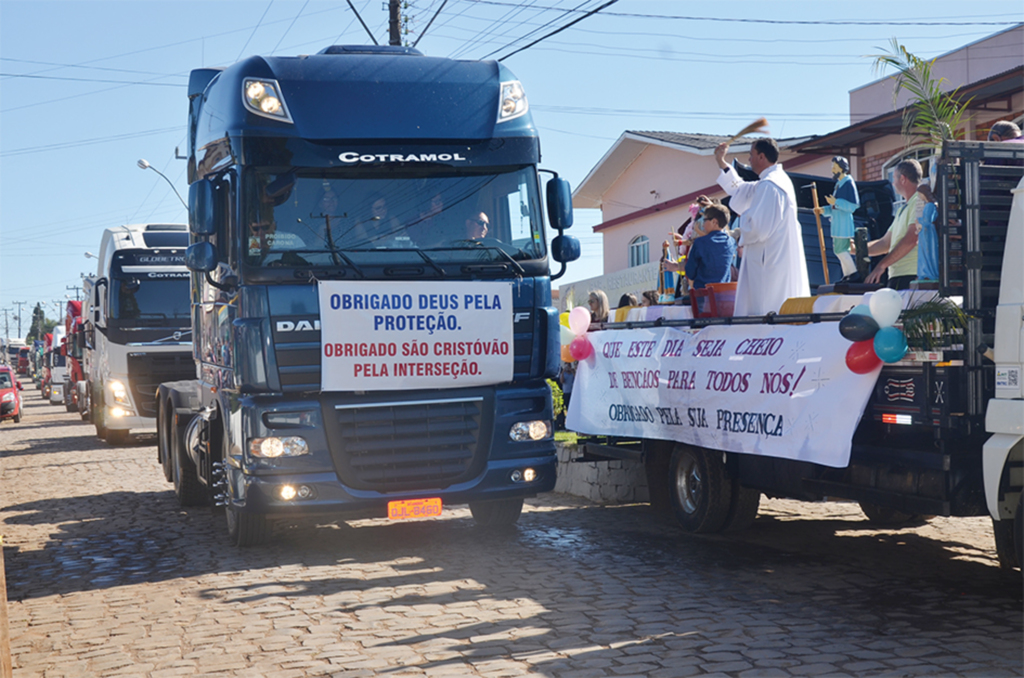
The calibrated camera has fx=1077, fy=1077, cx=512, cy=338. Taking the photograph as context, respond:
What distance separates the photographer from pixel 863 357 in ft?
21.7

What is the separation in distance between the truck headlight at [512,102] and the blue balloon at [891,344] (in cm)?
359

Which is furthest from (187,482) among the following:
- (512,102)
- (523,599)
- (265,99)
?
(523,599)

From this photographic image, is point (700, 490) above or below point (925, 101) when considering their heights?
below

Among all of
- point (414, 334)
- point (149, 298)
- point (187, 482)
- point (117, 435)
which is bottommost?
point (187, 482)

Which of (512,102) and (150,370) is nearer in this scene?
(512,102)

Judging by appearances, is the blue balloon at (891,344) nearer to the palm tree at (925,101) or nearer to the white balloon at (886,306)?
the white balloon at (886,306)

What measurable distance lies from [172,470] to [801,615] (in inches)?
316

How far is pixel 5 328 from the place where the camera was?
15162 cm

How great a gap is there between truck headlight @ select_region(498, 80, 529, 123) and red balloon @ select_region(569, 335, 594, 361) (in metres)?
2.79

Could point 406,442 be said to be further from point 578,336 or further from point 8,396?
point 8,396

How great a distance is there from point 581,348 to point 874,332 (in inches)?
175

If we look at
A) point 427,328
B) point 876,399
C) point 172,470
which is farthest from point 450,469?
point 172,470

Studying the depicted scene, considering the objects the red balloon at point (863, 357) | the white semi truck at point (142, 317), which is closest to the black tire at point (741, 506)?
the red balloon at point (863, 357)

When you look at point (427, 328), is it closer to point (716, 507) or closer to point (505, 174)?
point (505, 174)
